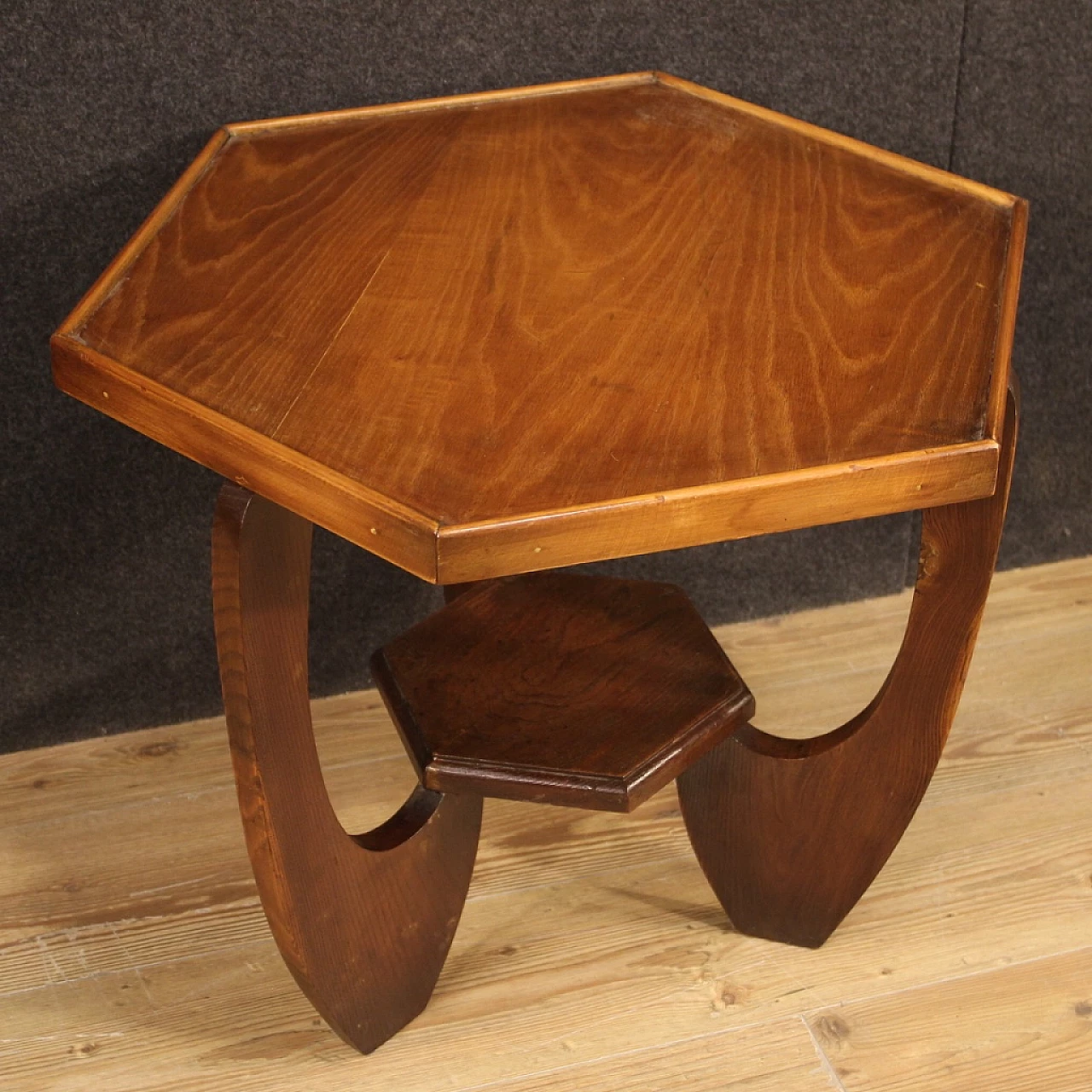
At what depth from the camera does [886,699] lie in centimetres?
108

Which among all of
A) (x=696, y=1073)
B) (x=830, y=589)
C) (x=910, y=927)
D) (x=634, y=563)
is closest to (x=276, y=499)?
(x=696, y=1073)

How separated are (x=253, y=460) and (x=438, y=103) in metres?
0.54

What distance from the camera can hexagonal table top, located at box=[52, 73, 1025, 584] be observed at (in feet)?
2.33

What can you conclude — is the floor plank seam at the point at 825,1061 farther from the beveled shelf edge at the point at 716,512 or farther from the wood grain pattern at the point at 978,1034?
the beveled shelf edge at the point at 716,512

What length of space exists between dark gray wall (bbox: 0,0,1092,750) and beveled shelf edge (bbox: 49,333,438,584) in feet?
1.54

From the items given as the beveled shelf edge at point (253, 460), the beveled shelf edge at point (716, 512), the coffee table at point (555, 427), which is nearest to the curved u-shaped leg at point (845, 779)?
the coffee table at point (555, 427)

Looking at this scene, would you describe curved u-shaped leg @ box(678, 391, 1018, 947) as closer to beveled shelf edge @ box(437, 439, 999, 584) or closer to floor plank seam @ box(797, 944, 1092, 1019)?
floor plank seam @ box(797, 944, 1092, 1019)

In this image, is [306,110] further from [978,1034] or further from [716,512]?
[978,1034]

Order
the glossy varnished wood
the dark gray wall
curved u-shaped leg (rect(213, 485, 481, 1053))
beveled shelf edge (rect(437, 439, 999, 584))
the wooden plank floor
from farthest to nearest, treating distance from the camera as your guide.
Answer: the dark gray wall → the wooden plank floor → the glossy varnished wood → curved u-shaped leg (rect(213, 485, 481, 1053)) → beveled shelf edge (rect(437, 439, 999, 584))

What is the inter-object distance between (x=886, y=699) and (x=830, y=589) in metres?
0.57

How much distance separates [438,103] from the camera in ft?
3.85

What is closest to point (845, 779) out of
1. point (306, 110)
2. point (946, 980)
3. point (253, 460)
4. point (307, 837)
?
point (946, 980)

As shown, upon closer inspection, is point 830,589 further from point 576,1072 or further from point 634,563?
point 576,1072

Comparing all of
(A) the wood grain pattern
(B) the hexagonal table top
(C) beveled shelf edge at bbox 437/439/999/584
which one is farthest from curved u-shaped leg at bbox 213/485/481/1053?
(A) the wood grain pattern
